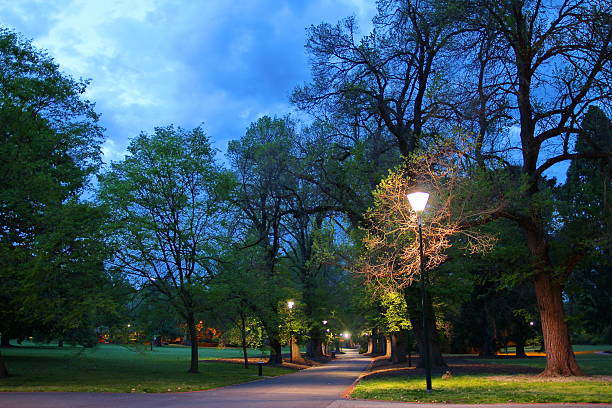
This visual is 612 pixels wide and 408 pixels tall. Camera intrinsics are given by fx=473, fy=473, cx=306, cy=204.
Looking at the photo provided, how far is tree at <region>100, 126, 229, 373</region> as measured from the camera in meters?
23.0

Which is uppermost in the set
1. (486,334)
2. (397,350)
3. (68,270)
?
(68,270)

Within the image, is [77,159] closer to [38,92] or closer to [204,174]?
[38,92]

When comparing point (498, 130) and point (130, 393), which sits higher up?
point (498, 130)

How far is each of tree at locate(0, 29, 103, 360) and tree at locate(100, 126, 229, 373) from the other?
7.17 feet

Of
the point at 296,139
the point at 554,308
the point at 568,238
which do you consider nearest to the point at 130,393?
the point at 554,308

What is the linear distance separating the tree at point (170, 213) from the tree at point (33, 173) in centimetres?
219

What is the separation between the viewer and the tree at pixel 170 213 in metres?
23.0

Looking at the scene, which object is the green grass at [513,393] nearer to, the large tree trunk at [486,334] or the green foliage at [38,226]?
the green foliage at [38,226]

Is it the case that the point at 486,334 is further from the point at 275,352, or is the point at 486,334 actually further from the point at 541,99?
the point at 541,99

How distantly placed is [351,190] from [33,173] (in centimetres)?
1386

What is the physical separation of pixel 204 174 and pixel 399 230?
546 inches

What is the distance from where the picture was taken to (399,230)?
14.3m

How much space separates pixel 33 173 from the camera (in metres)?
19.2

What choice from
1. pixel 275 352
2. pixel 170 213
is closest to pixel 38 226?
pixel 170 213
